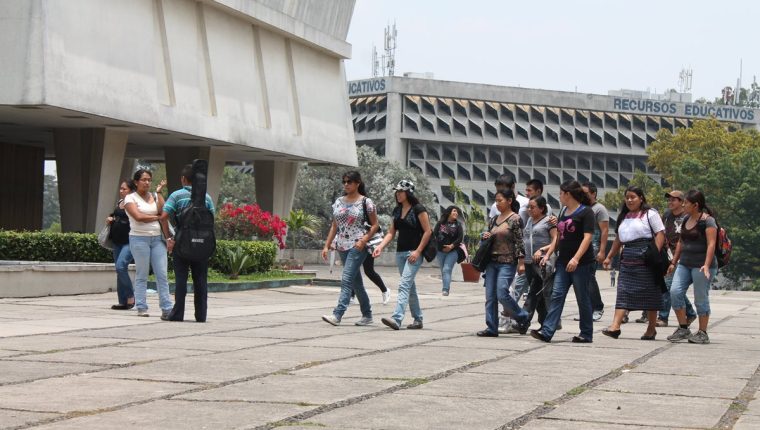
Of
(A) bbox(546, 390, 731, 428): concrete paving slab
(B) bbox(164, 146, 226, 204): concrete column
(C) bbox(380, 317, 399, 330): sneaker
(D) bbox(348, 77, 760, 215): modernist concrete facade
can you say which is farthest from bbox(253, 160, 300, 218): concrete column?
(D) bbox(348, 77, 760, 215): modernist concrete facade

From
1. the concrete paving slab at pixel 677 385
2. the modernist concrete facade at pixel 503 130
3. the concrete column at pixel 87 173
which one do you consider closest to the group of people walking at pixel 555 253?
the concrete paving slab at pixel 677 385

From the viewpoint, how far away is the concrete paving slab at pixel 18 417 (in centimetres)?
719

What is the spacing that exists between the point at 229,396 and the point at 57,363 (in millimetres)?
2445

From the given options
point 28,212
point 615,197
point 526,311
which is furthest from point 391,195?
point 526,311

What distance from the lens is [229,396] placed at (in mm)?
8516

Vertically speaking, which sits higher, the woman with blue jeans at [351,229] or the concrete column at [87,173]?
the concrete column at [87,173]

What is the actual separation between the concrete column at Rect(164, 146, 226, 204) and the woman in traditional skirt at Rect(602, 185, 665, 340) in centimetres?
2755

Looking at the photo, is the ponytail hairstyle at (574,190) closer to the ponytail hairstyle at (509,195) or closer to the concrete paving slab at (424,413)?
the ponytail hairstyle at (509,195)

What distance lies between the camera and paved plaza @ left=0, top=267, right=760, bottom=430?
772cm

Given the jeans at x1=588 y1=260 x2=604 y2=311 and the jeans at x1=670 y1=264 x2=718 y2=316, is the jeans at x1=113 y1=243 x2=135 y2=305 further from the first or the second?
the jeans at x1=670 y1=264 x2=718 y2=316

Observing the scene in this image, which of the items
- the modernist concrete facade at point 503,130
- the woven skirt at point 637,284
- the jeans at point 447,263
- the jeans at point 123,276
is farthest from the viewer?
the modernist concrete facade at point 503,130

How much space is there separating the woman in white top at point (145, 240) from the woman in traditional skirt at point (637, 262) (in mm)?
5290

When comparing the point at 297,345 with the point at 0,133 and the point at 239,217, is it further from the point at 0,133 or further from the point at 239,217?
the point at 0,133

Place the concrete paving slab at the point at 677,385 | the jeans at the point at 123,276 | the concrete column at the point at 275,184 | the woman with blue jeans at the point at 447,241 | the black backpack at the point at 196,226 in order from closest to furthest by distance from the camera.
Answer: the concrete paving slab at the point at 677,385, the black backpack at the point at 196,226, the jeans at the point at 123,276, the woman with blue jeans at the point at 447,241, the concrete column at the point at 275,184
